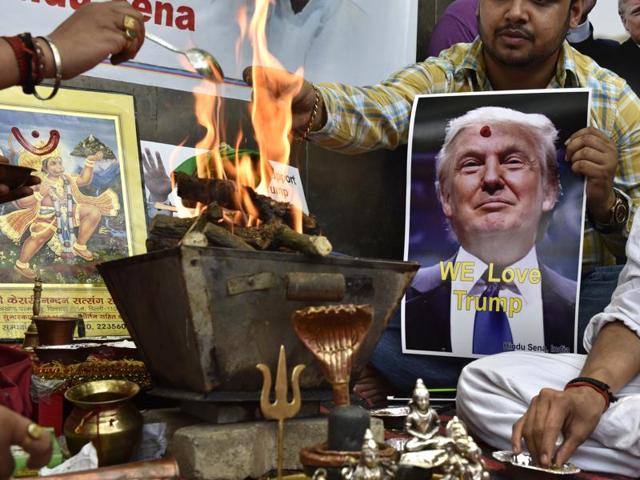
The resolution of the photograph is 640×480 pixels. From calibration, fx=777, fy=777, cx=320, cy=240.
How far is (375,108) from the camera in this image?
4.46m

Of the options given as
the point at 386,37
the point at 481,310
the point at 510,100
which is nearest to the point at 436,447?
the point at 481,310

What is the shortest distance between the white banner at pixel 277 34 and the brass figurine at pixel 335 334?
105 inches

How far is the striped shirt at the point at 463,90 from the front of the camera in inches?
169

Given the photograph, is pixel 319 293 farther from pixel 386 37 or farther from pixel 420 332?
pixel 386 37

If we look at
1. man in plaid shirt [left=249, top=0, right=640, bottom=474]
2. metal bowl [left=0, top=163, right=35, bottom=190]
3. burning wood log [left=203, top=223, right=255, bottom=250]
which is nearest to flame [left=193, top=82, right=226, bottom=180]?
man in plaid shirt [left=249, top=0, right=640, bottom=474]

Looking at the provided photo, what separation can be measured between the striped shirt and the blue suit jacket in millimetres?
524

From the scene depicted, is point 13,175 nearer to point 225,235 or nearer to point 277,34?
point 225,235

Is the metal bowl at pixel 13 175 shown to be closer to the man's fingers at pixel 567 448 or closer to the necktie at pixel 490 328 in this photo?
the man's fingers at pixel 567 448

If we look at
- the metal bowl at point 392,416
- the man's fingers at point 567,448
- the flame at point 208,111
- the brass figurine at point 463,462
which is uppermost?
the flame at point 208,111

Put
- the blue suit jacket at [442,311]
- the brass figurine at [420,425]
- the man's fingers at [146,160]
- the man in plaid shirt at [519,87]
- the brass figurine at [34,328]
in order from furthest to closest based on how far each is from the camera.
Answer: the man's fingers at [146,160]
the man in plaid shirt at [519,87]
the blue suit jacket at [442,311]
the brass figurine at [34,328]
the brass figurine at [420,425]

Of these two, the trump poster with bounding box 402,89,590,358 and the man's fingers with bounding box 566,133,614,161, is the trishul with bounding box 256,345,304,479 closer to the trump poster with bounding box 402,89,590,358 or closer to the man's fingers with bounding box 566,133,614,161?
the trump poster with bounding box 402,89,590,358

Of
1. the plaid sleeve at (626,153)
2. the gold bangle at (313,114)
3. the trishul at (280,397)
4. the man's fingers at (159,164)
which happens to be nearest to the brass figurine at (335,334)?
the trishul at (280,397)

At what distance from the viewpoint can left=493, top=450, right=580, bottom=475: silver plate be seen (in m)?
2.51

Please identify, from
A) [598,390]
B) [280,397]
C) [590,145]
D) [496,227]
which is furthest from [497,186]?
[280,397]
